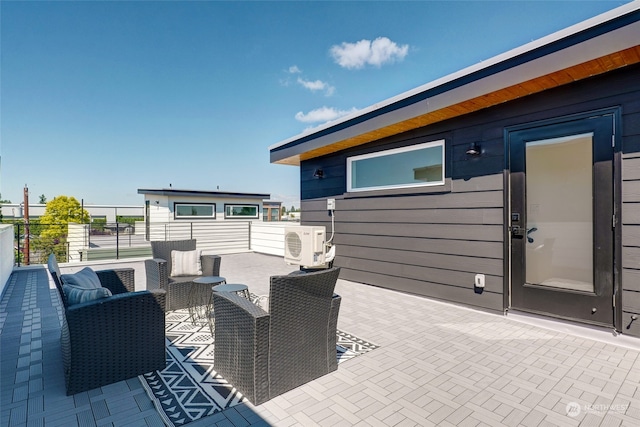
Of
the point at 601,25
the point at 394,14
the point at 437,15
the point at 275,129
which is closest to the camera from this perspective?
the point at 601,25

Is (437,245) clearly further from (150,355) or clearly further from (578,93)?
(150,355)

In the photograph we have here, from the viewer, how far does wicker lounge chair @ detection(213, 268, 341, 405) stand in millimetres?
1782

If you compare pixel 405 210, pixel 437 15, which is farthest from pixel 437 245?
pixel 437 15

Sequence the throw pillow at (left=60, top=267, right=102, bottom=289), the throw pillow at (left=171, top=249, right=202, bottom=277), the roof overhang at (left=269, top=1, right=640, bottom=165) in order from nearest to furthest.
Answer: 1. the throw pillow at (left=60, top=267, right=102, bottom=289)
2. the roof overhang at (left=269, top=1, right=640, bottom=165)
3. the throw pillow at (left=171, top=249, right=202, bottom=277)

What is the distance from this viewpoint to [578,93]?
2.87m

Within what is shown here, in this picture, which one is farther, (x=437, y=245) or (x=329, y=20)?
(x=329, y=20)

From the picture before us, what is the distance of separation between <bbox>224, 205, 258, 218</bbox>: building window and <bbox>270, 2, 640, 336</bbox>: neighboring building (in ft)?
31.3

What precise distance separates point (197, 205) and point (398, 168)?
10.4 meters

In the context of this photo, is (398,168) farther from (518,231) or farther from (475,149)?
(518,231)

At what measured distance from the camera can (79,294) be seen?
6.48 ft

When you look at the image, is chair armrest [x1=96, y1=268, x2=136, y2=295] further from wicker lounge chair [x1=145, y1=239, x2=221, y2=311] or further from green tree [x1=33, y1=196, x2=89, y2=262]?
green tree [x1=33, y1=196, x2=89, y2=262]

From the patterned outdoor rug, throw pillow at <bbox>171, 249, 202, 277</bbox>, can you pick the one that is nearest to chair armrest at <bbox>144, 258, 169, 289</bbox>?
throw pillow at <bbox>171, 249, 202, 277</bbox>

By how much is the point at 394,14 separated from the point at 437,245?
5.22 m

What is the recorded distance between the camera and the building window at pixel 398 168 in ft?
13.7
